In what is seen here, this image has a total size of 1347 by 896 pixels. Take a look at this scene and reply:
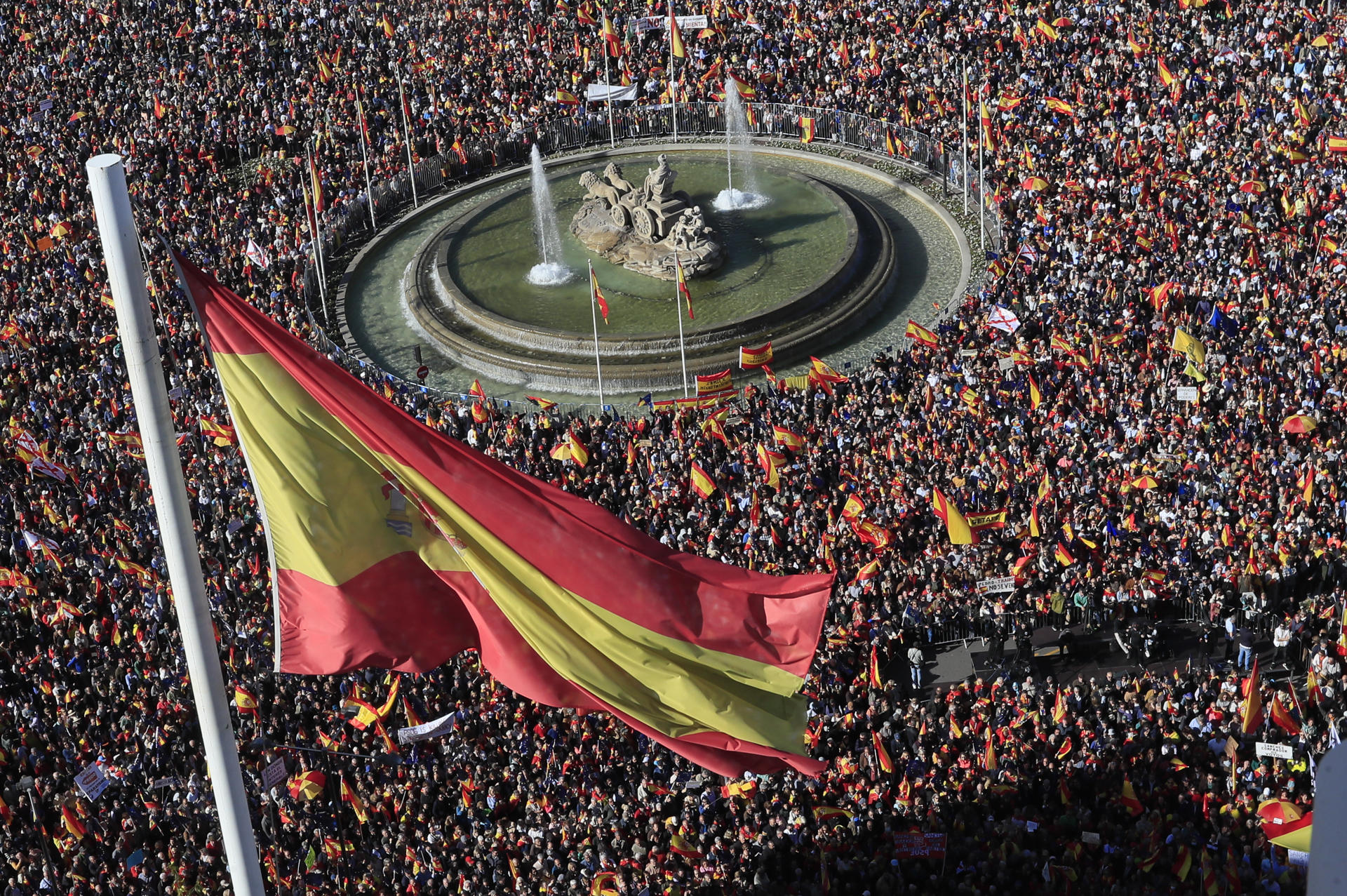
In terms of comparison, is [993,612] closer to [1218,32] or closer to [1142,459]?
[1142,459]

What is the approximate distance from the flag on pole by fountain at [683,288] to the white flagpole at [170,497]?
2860 cm

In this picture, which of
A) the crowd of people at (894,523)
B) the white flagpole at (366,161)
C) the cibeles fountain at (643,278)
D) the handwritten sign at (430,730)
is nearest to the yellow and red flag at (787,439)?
the crowd of people at (894,523)

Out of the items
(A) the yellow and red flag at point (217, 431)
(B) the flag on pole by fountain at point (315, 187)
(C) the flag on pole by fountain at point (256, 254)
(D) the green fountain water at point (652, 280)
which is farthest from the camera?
(B) the flag on pole by fountain at point (315, 187)

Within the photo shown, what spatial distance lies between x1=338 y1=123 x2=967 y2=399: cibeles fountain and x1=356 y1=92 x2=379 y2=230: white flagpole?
3.16ft

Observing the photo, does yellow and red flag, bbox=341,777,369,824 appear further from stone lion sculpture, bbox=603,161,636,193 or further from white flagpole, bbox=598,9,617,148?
white flagpole, bbox=598,9,617,148

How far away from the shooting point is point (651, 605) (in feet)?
49.3

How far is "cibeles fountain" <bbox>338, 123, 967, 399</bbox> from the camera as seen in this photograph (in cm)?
4403

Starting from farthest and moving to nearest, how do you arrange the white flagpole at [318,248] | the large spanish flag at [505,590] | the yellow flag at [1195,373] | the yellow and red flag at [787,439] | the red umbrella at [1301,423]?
the white flagpole at [318,248] → the yellow flag at [1195,373] → the yellow and red flag at [787,439] → the red umbrella at [1301,423] → the large spanish flag at [505,590]

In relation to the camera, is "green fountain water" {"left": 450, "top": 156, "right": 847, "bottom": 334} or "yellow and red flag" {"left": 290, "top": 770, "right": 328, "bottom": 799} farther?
"green fountain water" {"left": 450, "top": 156, "right": 847, "bottom": 334}

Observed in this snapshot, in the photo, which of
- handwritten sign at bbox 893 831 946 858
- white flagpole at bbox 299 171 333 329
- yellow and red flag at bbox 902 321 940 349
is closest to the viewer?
handwritten sign at bbox 893 831 946 858

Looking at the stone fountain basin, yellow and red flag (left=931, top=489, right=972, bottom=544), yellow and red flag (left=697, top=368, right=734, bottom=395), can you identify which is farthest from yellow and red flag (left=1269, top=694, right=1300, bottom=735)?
the stone fountain basin

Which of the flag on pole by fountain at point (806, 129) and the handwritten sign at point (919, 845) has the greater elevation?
the flag on pole by fountain at point (806, 129)

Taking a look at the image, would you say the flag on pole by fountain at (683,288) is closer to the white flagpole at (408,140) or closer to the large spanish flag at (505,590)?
the white flagpole at (408,140)

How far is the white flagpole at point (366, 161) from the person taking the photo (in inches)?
2119
